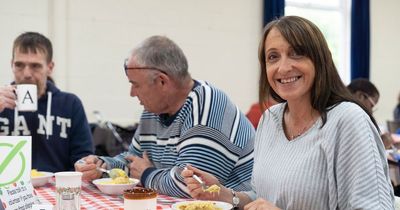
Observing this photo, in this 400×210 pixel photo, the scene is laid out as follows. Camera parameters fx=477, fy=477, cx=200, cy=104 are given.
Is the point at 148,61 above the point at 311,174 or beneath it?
above

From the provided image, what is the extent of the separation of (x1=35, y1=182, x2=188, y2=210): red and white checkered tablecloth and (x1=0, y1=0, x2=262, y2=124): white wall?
2664 mm

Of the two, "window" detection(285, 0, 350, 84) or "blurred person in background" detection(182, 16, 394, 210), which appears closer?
"blurred person in background" detection(182, 16, 394, 210)

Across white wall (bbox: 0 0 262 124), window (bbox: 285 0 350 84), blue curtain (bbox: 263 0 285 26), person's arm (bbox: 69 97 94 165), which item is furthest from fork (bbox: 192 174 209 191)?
window (bbox: 285 0 350 84)

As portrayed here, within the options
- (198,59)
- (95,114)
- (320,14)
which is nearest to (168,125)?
(95,114)

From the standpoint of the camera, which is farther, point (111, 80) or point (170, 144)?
point (111, 80)

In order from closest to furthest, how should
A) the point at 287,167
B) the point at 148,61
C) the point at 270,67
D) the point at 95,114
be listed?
the point at 287,167, the point at 270,67, the point at 148,61, the point at 95,114

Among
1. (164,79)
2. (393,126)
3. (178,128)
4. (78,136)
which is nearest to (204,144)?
(178,128)

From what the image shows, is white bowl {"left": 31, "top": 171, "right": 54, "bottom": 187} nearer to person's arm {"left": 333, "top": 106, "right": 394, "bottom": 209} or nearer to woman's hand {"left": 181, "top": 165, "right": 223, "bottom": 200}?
Result: woman's hand {"left": 181, "top": 165, "right": 223, "bottom": 200}

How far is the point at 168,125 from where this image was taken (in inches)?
80.4

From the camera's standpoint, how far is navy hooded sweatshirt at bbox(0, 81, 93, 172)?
2.52 metres

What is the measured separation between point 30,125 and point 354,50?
4.73 metres

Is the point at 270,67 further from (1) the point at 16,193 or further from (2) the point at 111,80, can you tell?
(2) the point at 111,80

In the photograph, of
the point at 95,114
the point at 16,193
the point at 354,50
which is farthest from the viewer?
the point at 354,50

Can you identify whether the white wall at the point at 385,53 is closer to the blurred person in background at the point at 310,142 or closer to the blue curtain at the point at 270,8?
the blue curtain at the point at 270,8
